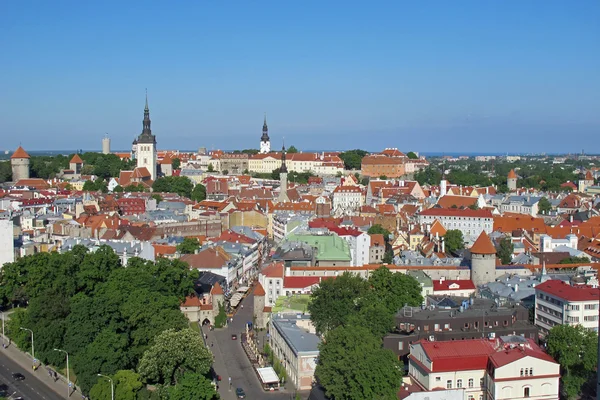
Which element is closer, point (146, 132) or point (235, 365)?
point (235, 365)

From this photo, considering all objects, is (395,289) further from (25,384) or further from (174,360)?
(25,384)

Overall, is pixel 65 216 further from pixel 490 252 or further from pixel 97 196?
pixel 490 252

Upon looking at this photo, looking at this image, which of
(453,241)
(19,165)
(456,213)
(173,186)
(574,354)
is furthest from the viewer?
(19,165)

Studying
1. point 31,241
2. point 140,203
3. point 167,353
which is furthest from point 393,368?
point 140,203

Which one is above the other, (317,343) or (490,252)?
(490,252)

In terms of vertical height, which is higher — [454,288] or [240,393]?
[454,288]

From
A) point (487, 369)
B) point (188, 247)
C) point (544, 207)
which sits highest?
point (544, 207)

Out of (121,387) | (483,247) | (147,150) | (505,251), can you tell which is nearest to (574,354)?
(483,247)
